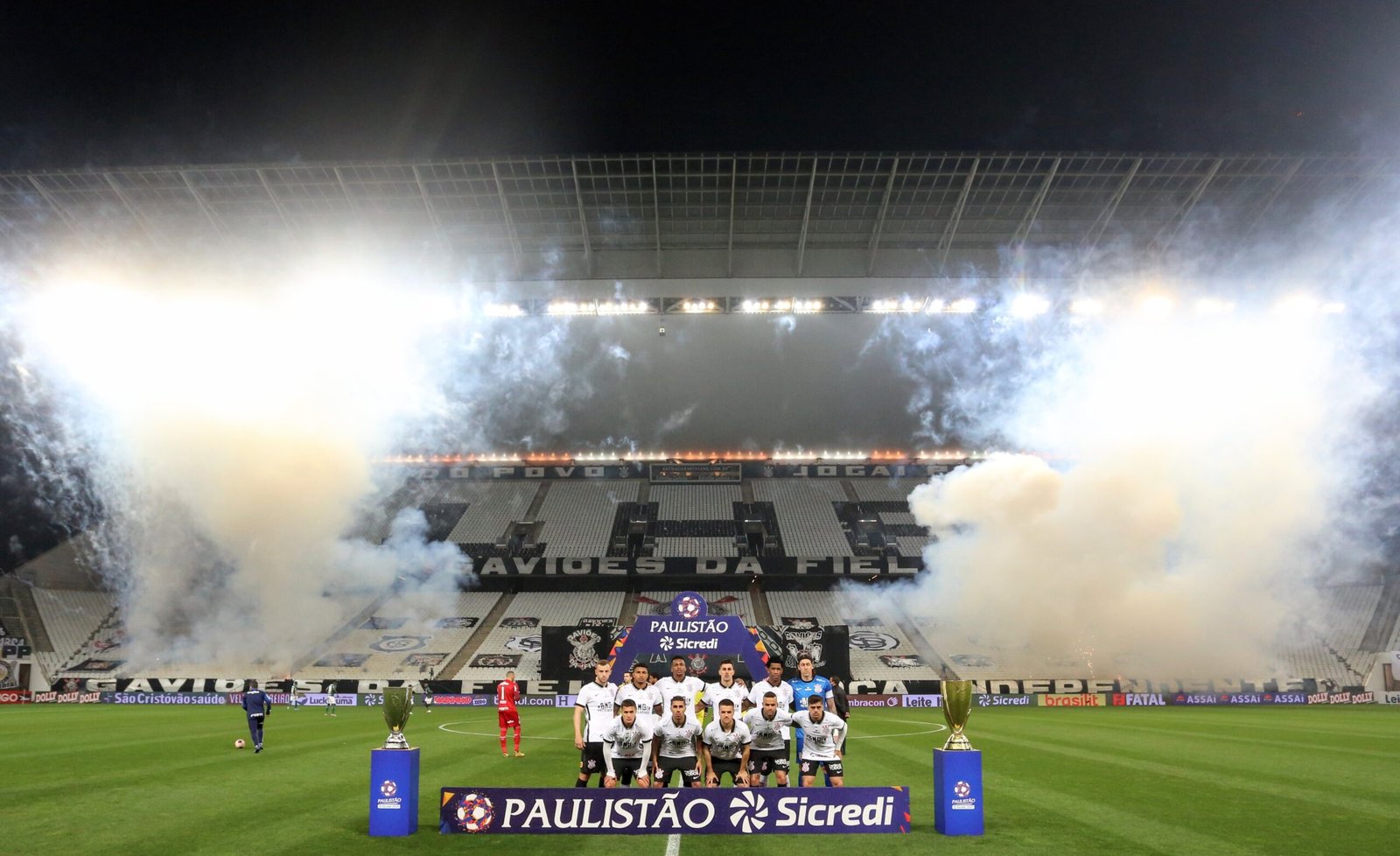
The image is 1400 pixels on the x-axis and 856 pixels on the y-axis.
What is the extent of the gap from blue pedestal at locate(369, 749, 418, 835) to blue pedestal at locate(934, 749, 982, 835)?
18.1ft

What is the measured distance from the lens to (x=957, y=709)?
937 centimetres

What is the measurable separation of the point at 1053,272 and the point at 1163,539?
15364 mm

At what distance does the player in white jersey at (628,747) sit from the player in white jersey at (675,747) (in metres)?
Answer: 0.16

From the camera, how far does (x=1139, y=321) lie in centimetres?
3291

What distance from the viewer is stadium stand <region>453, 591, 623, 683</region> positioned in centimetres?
3997

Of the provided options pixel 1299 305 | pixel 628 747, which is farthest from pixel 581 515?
pixel 628 747

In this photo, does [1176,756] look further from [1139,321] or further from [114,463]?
[114,463]

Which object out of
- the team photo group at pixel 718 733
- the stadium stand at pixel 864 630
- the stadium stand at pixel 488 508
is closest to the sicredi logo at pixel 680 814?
the team photo group at pixel 718 733

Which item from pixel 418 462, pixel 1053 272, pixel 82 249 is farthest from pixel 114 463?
pixel 1053 272

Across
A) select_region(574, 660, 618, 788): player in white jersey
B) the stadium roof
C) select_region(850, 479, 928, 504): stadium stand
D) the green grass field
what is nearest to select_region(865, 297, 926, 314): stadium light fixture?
the stadium roof

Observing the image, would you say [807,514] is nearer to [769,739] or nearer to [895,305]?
[895,305]

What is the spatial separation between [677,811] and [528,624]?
121 feet

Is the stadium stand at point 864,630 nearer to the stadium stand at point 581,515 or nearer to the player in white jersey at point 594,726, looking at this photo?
the stadium stand at point 581,515

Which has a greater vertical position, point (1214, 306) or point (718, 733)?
point (1214, 306)
